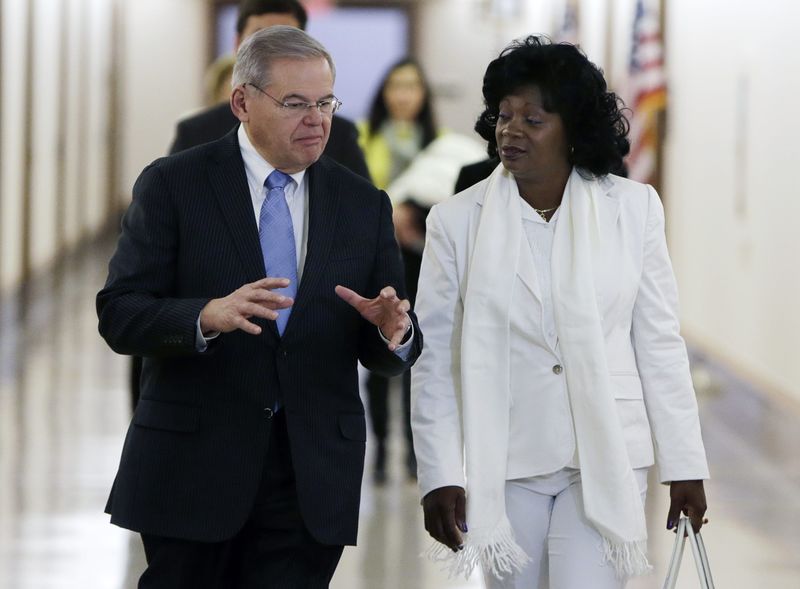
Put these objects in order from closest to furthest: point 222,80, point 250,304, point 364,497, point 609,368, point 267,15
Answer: point 250,304, point 609,368, point 267,15, point 222,80, point 364,497

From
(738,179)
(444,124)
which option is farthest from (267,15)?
(444,124)

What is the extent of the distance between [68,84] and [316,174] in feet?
54.8

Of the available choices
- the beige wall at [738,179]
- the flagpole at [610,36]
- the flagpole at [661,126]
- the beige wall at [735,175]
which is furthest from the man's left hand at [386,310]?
the flagpole at [610,36]

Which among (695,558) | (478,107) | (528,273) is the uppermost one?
(478,107)

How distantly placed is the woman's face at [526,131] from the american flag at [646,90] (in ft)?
31.9

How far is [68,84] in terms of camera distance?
19.4 m

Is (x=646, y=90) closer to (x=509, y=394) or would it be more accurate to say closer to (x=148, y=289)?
(x=509, y=394)

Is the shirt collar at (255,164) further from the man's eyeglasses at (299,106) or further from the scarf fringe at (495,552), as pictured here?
the scarf fringe at (495,552)

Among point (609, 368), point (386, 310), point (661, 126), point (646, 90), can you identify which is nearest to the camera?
point (386, 310)

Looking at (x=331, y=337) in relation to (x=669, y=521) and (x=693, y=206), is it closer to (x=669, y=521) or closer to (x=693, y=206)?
(x=669, y=521)

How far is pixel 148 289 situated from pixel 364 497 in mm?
4138

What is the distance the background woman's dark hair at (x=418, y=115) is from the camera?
765 centimetres

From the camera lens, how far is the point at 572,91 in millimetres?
3312

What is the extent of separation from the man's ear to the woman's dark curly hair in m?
0.54
